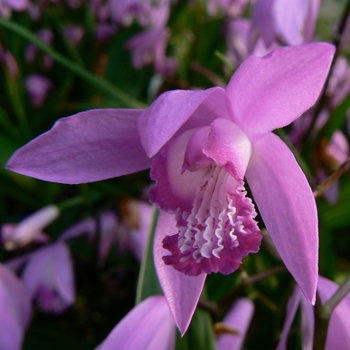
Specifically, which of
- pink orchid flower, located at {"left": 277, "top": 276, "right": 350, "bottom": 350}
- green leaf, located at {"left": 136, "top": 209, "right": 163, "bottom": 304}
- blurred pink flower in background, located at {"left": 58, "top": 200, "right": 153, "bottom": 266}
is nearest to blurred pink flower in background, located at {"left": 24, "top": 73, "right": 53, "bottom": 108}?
blurred pink flower in background, located at {"left": 58, "top": 200, "right": 153, "bottom": 266}

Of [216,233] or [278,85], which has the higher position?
[278,85]

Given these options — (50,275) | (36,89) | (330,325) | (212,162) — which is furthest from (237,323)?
(36,89)

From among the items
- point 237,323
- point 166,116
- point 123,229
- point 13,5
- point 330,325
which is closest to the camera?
point 166,116

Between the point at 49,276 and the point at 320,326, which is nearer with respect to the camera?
the point at 320,326

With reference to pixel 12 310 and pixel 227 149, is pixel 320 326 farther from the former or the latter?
pixel 12 310

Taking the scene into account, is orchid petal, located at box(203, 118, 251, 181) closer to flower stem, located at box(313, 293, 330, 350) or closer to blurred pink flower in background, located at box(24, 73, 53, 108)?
flower stem, located at box(313, 293, 330, 350)

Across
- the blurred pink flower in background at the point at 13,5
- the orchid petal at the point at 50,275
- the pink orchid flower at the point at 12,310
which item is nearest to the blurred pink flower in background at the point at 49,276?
the orchid petal at the point at 50,275

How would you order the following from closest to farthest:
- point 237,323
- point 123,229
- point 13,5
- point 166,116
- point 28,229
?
point 166,116, point 237,323, point 28,229, point 123,229, point 13,5
